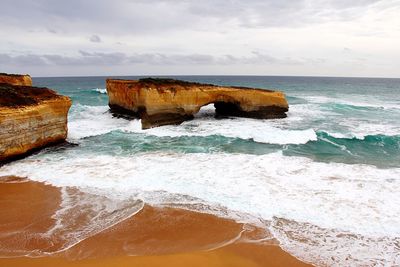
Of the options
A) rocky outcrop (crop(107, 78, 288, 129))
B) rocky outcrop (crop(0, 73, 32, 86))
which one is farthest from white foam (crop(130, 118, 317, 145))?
rocky outcrop (crop(0, 73, 32, 86))

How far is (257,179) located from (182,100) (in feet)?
36.0

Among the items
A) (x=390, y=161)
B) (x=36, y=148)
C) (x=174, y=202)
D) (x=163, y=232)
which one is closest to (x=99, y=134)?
(x=36, y=148)

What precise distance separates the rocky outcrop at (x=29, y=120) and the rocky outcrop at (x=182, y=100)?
552 centimetres

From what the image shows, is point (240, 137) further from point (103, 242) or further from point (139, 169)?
point (103, 242)

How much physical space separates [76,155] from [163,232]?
7177 mm

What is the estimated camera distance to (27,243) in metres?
7.06

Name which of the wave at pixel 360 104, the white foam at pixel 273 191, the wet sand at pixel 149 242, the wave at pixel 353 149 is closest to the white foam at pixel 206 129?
the wave at pixel 353 149

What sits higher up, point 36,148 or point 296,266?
point 36,148

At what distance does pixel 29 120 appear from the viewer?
13.0 m

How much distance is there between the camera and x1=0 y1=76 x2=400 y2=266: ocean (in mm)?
7451

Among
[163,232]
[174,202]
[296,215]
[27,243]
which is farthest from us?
[174,202]

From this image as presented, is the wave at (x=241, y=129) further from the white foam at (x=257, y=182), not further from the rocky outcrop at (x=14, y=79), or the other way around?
the rocky outcrop at (x=14, y=79)

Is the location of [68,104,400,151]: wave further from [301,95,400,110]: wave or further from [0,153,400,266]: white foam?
[301,95,400,110]: wave

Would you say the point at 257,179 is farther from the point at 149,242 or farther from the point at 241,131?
the point at 241,131
